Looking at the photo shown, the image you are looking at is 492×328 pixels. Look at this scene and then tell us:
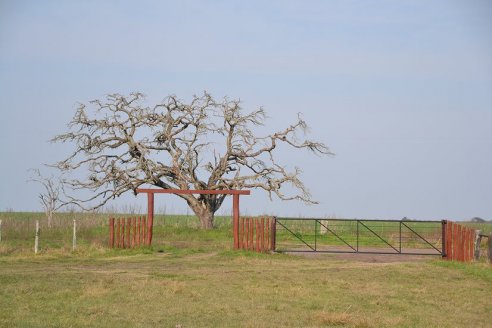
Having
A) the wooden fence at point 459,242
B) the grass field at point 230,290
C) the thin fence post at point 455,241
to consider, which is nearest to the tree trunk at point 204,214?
the grass field at point 230,290

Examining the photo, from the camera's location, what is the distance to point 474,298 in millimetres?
18531

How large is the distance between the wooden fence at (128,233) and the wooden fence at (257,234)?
164 inches

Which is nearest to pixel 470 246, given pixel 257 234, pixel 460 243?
pixel 460 243

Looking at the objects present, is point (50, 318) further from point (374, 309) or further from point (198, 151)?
point (198, 151)

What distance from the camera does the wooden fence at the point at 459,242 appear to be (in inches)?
1153

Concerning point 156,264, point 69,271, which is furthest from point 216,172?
point 69,271

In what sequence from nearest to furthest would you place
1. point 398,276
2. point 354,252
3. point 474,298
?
point 474,298, point 398,276, point 354,252

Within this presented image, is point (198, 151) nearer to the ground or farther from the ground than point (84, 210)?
farther from the ground

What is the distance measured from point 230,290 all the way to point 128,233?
1481 cm

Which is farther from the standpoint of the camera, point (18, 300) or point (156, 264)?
point (156, 264)

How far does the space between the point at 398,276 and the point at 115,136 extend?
26.4m

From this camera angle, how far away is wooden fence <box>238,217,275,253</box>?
31562 mm

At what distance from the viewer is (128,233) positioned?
109 feet

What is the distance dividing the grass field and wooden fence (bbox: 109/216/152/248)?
2076mm
